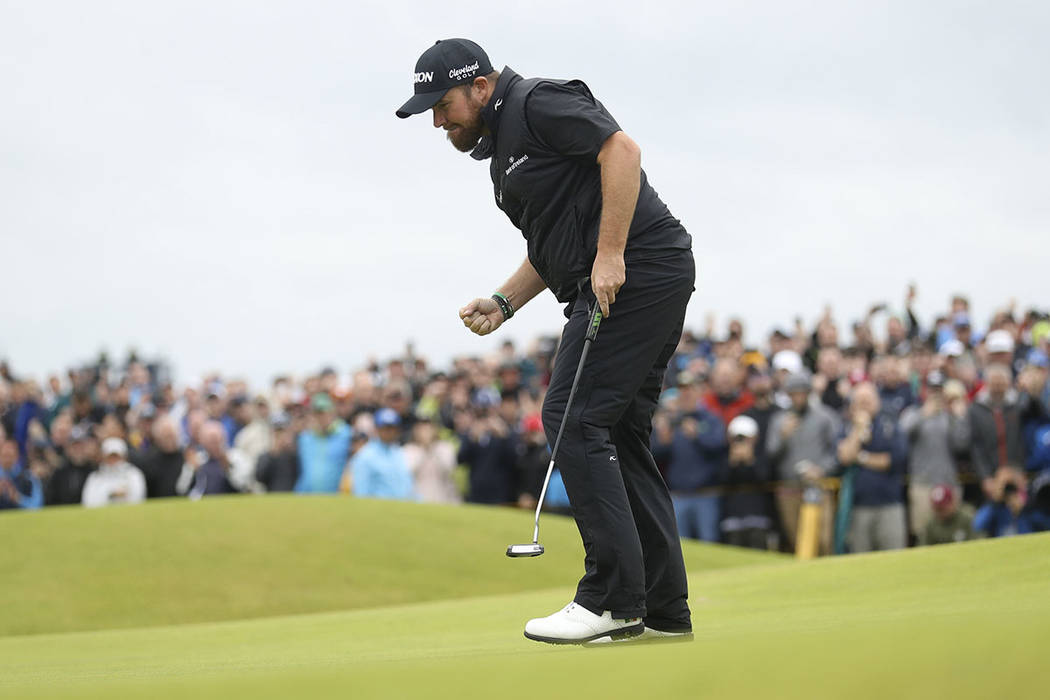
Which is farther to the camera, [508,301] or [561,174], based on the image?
[508,301]

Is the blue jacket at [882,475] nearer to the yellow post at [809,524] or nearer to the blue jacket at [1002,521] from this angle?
the yellow post at [809,524]

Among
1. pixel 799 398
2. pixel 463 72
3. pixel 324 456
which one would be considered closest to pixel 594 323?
pixel 463 72

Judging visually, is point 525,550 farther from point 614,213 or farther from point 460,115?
point 460,115

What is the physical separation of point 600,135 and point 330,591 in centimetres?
801

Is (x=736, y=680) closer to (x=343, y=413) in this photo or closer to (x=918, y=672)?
(x=918, y=672)

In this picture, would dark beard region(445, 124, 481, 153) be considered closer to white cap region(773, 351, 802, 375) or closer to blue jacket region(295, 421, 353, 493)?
white cap region(773, 351, 802, 375)

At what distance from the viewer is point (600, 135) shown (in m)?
5.10

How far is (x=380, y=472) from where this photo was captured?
16.0 meters

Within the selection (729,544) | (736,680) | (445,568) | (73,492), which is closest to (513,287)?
(736,680)

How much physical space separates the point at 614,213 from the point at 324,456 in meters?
12.3

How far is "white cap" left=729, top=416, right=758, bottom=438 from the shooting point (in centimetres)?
1486

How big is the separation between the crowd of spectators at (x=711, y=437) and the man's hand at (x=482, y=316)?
25.1 feet

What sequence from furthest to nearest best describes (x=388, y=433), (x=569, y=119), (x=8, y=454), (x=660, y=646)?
(x=8, y=454) < (x=388, y=433) < (x=569, y=119) < (x=660, y=646)

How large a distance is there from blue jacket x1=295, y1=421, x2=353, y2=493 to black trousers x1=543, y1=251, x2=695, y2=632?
11799mm
